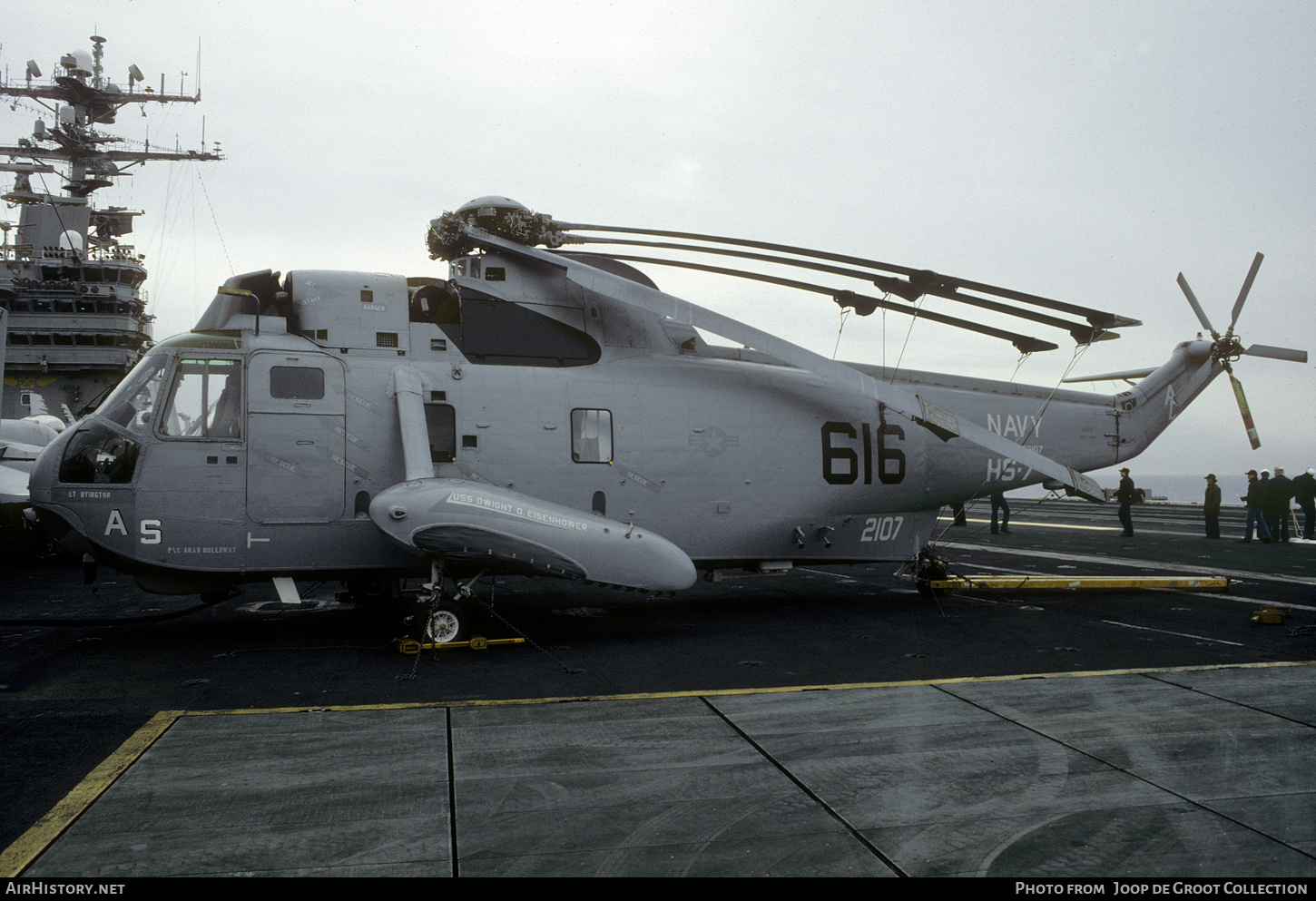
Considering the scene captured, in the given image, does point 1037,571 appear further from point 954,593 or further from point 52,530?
point 52,530

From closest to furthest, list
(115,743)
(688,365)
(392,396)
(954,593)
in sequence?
(115,743) < (392,396) < (688,365) < (954,593)

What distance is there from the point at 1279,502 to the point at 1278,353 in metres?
11.4

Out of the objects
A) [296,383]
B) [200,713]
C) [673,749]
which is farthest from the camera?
[296,383]

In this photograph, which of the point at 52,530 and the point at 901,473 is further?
the point at 901,473

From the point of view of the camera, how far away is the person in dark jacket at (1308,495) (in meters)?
22.2

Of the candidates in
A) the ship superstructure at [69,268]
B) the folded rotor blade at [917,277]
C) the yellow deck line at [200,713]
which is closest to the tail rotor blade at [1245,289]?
the folded rotor blade at [917,277]

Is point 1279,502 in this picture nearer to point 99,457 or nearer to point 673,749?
point 673,749

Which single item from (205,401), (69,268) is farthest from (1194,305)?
(69,268)

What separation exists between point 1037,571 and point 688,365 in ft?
32.1

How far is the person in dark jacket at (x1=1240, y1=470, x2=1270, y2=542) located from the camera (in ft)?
72.4

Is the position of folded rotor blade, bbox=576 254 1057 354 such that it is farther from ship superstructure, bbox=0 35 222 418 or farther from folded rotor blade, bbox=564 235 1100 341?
ship superstructure, bbox=0 35 222 418

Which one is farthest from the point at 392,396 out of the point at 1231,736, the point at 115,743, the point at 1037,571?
the point at 1037,571

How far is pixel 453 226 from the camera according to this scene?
33.1 ft

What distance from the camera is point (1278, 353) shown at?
13219mm
